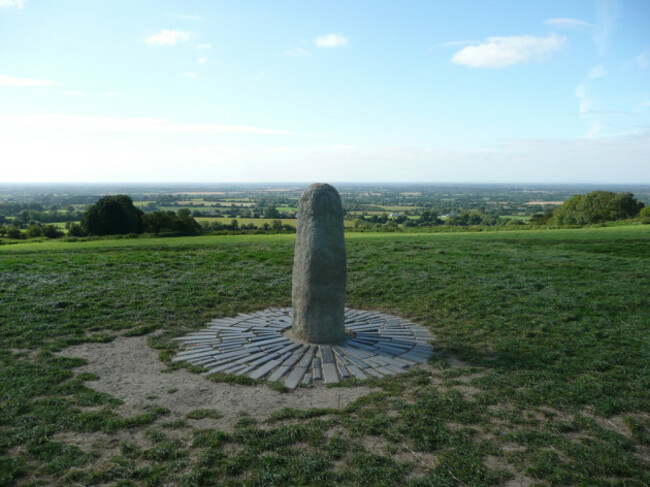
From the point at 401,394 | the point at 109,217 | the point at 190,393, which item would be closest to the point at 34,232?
the point at 109,217

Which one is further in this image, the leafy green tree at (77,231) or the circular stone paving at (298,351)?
the leafy green tree at (77,231)

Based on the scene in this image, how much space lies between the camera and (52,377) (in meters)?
6.35

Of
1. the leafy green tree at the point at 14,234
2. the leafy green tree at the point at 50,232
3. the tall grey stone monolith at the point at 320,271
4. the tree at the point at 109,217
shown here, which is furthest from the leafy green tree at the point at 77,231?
→ the tall grey stone monolith at the point at 320,271

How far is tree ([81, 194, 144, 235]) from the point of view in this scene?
121 ft

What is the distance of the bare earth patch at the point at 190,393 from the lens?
5469 mm

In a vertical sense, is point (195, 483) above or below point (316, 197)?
below

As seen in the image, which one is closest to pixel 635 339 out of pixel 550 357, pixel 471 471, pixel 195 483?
pixel 550 357

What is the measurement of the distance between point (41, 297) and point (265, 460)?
369 inches

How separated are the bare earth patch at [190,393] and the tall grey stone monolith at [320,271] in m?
1.81

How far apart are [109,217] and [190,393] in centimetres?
3575

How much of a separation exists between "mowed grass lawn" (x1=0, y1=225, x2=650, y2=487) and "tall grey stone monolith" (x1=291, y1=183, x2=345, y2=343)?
1785mm

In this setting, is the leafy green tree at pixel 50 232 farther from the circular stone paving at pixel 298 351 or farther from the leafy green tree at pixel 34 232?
the circular stone paving at pixel 298 351

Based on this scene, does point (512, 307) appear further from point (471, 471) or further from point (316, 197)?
point (471, 471)

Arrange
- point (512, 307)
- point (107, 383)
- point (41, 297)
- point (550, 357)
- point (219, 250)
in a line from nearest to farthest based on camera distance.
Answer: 1. point (107, 383)
2. point (550, 357)
3. point (512, 307)
4. point (41, 297)
5. point (219, 250)
